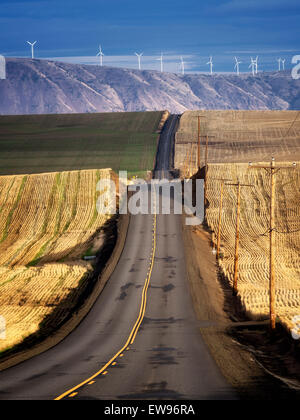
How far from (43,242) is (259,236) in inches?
1037

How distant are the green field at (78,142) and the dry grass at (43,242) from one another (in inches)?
1106

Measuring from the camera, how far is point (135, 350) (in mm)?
35219

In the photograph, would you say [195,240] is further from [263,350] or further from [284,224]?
[263,350]

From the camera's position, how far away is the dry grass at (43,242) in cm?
4750

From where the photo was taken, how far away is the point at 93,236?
75.4m

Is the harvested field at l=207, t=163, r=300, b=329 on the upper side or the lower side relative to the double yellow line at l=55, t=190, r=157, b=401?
upper

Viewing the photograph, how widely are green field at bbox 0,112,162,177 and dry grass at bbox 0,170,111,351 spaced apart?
28.1 metres

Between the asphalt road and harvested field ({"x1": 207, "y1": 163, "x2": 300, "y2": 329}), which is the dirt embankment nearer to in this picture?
the asphalt road

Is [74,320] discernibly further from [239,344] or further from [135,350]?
[239,344]

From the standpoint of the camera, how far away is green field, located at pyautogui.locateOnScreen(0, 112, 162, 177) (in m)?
133

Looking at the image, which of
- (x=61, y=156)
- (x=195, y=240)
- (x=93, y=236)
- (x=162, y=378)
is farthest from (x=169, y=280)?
(x=61, y=156)

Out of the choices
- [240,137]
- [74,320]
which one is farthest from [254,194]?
[240,137]

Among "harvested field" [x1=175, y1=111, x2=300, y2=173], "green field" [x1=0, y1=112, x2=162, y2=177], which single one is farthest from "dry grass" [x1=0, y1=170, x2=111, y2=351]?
"harvested field" [x1=175, y1=111, x2=300, y2=173]

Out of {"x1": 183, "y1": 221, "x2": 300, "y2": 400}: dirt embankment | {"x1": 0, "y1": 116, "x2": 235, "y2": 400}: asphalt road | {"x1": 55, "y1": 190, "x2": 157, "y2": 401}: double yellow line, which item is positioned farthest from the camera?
{"x1": 183, "y1": 221, "x2": 300, "y2": 400}: dirt embankment
